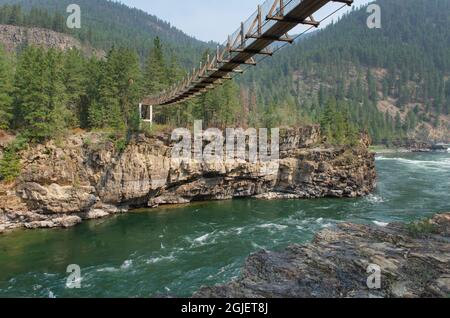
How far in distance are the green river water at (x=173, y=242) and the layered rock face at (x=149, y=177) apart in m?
2.07

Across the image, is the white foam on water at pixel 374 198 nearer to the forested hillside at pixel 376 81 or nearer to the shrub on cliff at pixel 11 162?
the shrub on cliff at pixel 11 162

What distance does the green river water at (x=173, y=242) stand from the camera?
65.5 ft

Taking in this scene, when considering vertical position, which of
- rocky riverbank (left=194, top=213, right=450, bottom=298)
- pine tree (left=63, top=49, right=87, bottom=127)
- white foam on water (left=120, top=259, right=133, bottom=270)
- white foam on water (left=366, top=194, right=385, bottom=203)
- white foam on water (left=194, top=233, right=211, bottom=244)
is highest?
pine tree (left=63, top=49, right=87, bottom=127)

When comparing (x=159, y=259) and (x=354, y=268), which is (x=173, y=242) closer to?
(x=159, y=259)

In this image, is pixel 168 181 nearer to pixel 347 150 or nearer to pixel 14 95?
pixel 14 95

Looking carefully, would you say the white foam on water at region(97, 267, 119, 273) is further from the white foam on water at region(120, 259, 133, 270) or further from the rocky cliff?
the rocky cliff

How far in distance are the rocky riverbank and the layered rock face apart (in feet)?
67.0

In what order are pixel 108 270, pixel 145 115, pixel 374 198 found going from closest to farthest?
1. pixel 108 270
2. pixel 145 115
3. pixel 374 198

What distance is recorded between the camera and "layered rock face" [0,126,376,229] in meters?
31.2

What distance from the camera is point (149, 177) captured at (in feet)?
120

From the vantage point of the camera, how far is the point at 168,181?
38.2m

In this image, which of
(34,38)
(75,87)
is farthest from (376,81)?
(75,87)

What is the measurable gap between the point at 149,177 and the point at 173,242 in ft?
37.7

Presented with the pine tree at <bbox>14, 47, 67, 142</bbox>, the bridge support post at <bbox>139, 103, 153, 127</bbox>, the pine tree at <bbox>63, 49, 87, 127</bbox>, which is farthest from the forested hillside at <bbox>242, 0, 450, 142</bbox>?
the pine tree at <bbox>14, 47, 67, 142</bbox>
